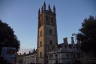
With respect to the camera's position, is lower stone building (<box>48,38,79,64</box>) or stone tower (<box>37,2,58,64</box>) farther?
stone tower (<box>37,2,58,64</box>)

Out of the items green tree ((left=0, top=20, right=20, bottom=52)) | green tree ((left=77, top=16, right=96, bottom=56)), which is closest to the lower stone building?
green tree ((left=77, top=16, right=96, bottom=56))


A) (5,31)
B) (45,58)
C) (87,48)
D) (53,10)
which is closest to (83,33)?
(87,48)

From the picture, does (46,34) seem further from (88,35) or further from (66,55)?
(88,35)

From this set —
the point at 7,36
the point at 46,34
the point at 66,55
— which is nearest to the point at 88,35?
the point at 66,55

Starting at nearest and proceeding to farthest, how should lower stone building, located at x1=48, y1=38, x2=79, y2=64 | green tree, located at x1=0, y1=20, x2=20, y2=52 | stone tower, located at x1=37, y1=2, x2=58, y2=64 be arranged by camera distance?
green tree, located at x1=0, y1=20, x2=20, y2=52, lower stone building, located at x1=48, y1=38, x2=79, y2=64, stone tower, located at x1=37, y1=2, x2=58, y2=64

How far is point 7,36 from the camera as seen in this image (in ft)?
117

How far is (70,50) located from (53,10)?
→ 86.2 feet

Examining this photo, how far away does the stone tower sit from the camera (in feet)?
209

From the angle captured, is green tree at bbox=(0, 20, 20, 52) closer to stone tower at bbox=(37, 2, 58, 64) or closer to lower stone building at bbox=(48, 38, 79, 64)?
lower stone building at bbox=(48, 38, 79, 64)

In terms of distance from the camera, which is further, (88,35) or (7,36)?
(88,35)

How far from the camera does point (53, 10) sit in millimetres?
72625

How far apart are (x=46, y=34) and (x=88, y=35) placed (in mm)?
26573

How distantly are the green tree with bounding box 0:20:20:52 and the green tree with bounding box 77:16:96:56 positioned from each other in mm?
16780

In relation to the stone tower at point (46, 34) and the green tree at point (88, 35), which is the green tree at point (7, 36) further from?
the stone tower at point (46, 34)
